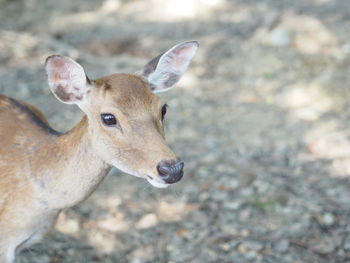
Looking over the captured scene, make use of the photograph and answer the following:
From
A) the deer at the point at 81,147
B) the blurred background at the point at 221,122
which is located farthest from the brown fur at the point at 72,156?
the blurred background at the point at 221,122

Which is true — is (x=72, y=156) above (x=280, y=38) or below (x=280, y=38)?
above

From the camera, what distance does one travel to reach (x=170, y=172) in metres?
3.01

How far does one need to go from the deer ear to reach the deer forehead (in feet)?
0.66

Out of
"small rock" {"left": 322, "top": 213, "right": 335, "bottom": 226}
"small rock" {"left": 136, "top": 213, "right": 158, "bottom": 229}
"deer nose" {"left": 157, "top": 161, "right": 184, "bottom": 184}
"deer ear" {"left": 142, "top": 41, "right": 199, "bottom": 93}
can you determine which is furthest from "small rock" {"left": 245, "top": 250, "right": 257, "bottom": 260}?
"deer nose" {"left": 157, "top": 161, "right": 184, "bottom": 184}

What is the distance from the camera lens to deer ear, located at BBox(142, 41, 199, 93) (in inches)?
142

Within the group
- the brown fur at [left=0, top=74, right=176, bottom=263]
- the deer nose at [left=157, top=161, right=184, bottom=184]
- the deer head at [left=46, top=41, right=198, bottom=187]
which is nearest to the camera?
the deer nose at [left=157, top=161, right=184, bottom=184]

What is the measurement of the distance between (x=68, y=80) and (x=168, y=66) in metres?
0.64

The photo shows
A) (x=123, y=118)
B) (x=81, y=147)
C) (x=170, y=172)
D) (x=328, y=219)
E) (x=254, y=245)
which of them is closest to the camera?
(x=170, y=172)

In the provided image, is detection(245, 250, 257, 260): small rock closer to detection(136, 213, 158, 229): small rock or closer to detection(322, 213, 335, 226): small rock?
detection(322, 213, 335, 226): small rock

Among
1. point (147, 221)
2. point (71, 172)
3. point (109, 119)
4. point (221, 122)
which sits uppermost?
point (109, 119)

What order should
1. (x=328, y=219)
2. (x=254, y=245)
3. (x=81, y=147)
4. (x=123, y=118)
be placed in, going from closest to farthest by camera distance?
(x=123, y=118)
(x=81, y=147)
(x=254, y=245)
(x=328, y=219)

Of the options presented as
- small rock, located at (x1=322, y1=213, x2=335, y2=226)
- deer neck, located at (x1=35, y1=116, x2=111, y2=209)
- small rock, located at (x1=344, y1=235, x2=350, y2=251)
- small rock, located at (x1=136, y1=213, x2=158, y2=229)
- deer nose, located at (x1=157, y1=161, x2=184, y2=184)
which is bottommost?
small rock, located at (x1=344, y1=235, x2=350, y2=251)

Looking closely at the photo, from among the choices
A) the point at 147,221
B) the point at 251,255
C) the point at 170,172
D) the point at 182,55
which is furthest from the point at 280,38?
the point at 170,172

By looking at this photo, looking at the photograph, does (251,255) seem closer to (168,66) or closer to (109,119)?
(168,66)
